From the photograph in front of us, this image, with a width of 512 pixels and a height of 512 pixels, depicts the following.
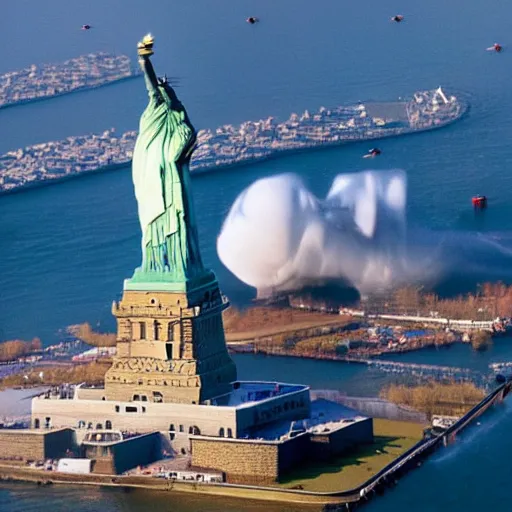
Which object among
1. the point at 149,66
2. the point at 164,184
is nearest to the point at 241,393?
the point at 164,184

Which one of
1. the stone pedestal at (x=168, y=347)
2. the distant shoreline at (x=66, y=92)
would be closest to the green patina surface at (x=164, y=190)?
the stone pedestal at (x=168, y=347)

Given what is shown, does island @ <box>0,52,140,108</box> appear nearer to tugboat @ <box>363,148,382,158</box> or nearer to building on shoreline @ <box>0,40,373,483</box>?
tugboat @ <box>363,148,382,158</box>

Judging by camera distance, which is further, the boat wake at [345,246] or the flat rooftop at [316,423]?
the boat wake at [345,246]

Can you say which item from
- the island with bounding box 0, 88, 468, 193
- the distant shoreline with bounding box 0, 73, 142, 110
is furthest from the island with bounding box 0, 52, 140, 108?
the island with bounding box 0, 88, 468, 193

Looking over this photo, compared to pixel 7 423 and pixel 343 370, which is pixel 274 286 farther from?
pixel 7 423

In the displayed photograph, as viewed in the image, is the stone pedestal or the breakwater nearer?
the breakwater

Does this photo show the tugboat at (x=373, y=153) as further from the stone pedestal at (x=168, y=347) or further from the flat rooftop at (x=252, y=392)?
the stone pedestal at (x=168, y=347)
